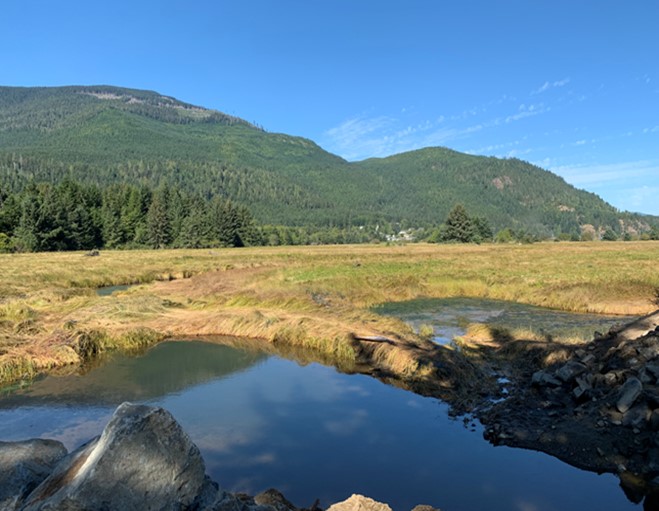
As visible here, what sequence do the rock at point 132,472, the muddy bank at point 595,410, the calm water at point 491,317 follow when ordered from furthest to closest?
the calm water at point 491,317, the muddy bank at point 595,410, the rock at point 132,472

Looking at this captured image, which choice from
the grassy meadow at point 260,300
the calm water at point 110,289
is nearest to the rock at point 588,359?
the grassy meadow at point 260,300

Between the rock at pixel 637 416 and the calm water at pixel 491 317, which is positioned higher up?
the rock at pixel 637 416

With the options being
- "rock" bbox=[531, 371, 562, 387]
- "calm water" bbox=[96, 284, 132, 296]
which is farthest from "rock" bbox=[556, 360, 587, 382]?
"calm water" bbox=[96, 284, 132, 296]

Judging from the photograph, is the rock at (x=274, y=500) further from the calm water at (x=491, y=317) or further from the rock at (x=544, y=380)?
the calm water at (x=491, y=317)

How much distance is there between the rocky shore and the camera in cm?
371

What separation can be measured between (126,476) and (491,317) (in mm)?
23042

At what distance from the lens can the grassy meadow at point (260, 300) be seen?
55.7 ft

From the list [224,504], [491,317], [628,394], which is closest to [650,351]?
[628,394]

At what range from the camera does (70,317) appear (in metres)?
19.1

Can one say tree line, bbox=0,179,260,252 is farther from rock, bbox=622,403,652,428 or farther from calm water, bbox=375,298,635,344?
rock, bbox=622,403,652,428

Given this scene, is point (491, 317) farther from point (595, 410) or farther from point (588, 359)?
point (595, 410)

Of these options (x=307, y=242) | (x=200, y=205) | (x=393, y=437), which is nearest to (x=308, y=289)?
(x=393, y=437)

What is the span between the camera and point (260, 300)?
25.3 meters

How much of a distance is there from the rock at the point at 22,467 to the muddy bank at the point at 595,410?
27.6ft
